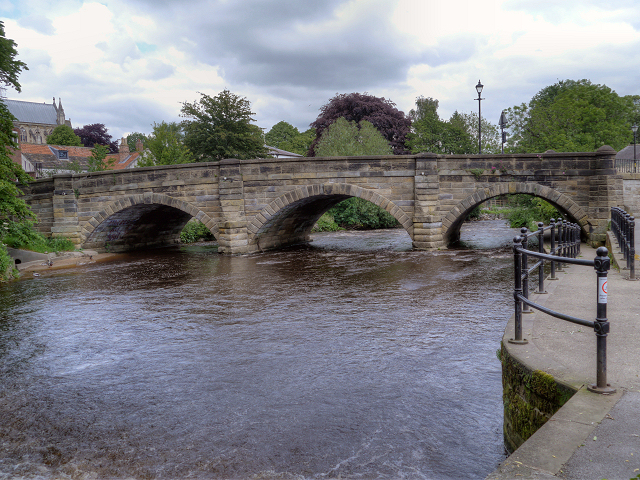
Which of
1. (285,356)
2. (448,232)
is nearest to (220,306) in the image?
(285,356)

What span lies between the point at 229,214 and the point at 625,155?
4085cm

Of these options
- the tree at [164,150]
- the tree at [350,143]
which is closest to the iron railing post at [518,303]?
the tree at [350,143]

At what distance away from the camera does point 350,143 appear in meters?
32.0

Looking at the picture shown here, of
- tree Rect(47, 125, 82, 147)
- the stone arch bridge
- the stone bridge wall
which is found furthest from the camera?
tree Rect(47, 125, 82, 147)

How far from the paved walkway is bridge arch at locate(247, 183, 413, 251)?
38.2 ft

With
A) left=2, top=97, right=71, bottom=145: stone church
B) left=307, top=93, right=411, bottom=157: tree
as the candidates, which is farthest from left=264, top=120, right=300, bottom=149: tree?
left=2, top=97, right=71, bottom=145: stone church

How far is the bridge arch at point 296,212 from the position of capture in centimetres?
1684

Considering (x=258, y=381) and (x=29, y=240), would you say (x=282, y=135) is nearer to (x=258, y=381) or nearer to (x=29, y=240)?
(x=29, y=240)

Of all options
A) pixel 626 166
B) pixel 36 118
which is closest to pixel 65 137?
pixel 36 118

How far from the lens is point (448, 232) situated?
17.5 meters

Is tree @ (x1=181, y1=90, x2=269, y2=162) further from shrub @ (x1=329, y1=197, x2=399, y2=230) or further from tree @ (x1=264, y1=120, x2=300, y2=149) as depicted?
tree @ (x1=264, y1=120, x2=300, y2=149)

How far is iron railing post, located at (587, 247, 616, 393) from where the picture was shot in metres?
2.99

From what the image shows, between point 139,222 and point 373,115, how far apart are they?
27.0 metres

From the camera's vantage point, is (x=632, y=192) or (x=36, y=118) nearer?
(x=632, y=192)
